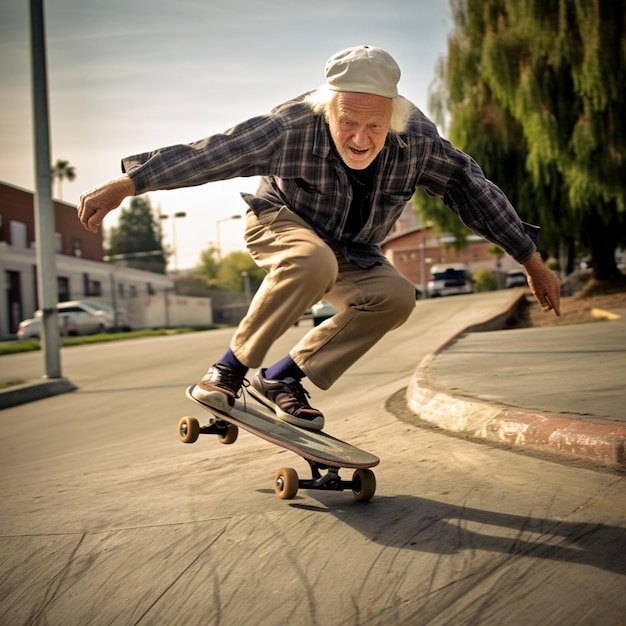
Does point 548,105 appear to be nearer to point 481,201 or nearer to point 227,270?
point 481,201

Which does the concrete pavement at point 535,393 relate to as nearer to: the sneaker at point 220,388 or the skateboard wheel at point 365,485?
the skateboard wheel at point 365,485

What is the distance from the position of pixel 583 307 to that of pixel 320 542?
15.4 metres

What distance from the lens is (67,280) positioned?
160ft

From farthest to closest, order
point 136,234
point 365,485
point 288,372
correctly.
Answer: point 136,234 → point 288,372 → point 365,485

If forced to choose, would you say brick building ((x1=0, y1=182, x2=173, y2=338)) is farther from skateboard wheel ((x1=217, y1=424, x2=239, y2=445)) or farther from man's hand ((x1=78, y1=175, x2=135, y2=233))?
man's hand ((x1=78, y1=175, x2=135, y2=233))

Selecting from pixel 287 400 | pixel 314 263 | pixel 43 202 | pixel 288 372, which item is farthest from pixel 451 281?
pixel 314 263

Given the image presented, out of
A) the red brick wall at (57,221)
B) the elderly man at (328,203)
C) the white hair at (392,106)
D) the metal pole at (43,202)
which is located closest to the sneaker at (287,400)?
the elderly man at (328,203)

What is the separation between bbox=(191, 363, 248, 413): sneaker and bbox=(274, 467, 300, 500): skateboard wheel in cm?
52

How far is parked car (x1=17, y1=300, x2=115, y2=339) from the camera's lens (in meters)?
32.4

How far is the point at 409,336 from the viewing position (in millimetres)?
14414

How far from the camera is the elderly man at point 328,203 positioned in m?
3.17

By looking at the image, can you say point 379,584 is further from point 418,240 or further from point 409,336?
point 418,240

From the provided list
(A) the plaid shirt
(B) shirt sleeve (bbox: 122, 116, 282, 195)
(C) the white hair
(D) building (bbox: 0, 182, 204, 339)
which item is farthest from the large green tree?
(D) building (bbox: 0, 182, 204, 339)

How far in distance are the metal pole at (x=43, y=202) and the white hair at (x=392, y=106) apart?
26.8 ft
